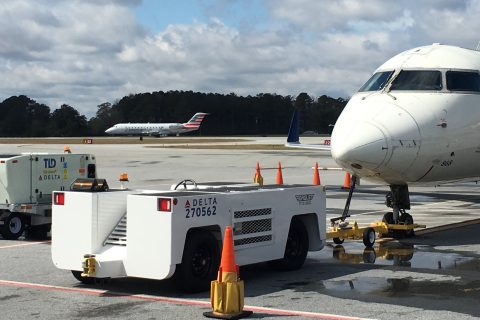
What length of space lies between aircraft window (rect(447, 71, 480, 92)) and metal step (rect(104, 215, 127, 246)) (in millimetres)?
6771

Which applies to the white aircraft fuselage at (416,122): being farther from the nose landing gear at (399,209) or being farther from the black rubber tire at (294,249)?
the black rubber tire at (294,249)

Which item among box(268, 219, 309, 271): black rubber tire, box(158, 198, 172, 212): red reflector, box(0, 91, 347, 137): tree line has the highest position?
box(0, 91, 347, 137): tree line

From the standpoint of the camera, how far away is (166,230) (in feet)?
28.8


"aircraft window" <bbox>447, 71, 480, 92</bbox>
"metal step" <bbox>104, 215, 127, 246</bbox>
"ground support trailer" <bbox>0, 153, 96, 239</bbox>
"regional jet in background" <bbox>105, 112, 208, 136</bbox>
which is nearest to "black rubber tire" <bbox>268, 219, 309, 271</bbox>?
"metal step" <bbox>104, 215, 127, 246</bbox>

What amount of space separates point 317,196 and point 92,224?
357 centimetres

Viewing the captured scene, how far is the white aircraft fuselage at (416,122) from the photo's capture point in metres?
12.1

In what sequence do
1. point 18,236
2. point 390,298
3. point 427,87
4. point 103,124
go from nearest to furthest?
point 390,298, point 427,87, point 18,236, point 103,124

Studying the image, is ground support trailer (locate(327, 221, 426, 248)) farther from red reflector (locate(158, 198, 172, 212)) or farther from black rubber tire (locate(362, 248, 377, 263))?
red reflector (locate(158, 198, 172, 212))

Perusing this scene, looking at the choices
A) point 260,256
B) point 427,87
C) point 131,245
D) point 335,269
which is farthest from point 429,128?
point 131,245

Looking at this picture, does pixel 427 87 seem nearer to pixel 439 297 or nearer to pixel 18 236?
pixel 439 297

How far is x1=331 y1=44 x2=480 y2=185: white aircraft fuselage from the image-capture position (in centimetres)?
1209

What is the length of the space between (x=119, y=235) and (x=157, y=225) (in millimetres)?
789

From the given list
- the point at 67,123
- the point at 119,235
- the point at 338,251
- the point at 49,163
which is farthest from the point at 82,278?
the point at 67,123

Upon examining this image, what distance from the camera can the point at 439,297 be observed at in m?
8.67
